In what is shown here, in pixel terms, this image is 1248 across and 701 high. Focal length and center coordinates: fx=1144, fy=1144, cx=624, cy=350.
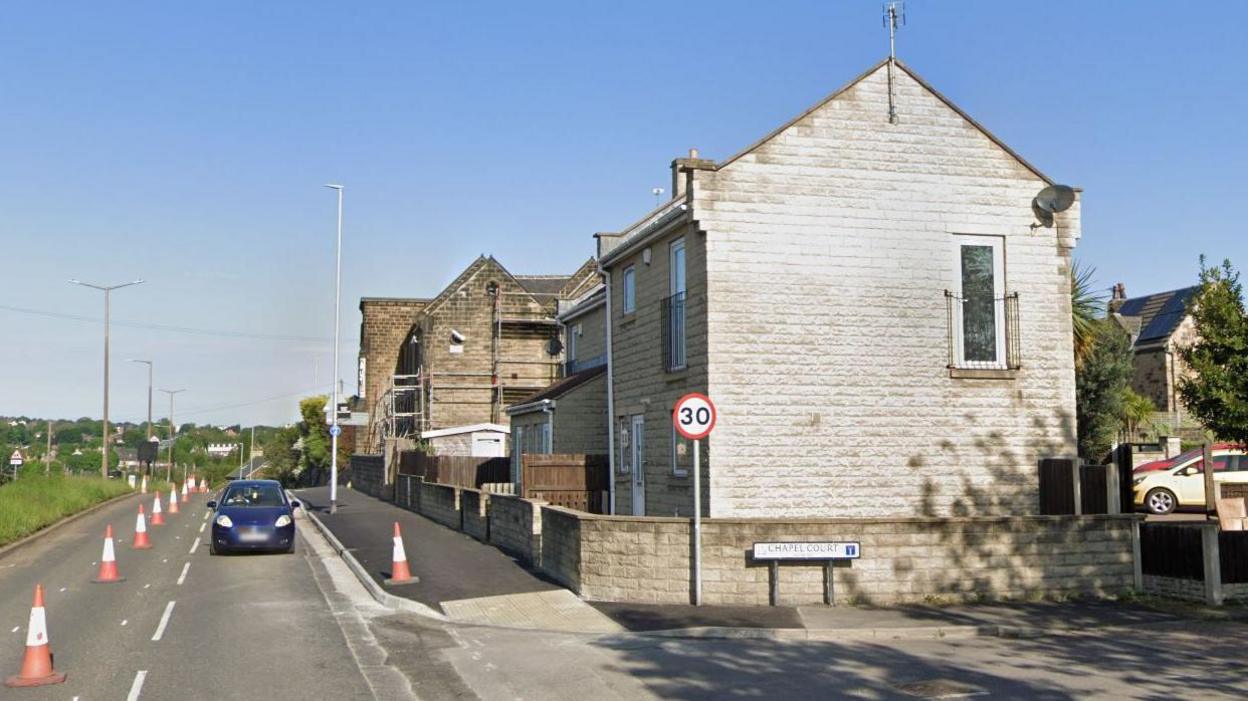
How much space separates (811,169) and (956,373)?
427 centimetres

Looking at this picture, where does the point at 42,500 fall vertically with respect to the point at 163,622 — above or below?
above

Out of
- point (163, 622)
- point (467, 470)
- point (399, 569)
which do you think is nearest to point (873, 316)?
point (399, 569)

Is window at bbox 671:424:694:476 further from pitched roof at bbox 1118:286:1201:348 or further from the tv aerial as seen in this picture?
pitched roof at bbox 1118:286:1201:348

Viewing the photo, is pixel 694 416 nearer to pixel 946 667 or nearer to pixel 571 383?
pixel 946 667

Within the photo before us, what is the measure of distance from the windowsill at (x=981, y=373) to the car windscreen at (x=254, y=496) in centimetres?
1360

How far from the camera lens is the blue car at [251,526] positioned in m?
22.4

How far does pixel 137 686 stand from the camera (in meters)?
10.8

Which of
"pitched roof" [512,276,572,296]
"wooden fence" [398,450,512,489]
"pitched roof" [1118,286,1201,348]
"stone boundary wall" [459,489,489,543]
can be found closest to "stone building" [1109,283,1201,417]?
"pitched roof" [1118,286,1201,348]

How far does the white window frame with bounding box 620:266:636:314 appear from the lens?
75.9 feet

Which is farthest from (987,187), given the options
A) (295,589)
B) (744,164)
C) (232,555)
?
(232,555)

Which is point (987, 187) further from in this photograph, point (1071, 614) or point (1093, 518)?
point (1071, 614)

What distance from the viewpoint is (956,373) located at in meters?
19.5

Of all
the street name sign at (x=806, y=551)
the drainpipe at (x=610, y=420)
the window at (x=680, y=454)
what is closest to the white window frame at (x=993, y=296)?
the window at (x=680, y=454)

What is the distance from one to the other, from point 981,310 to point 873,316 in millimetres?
2058
